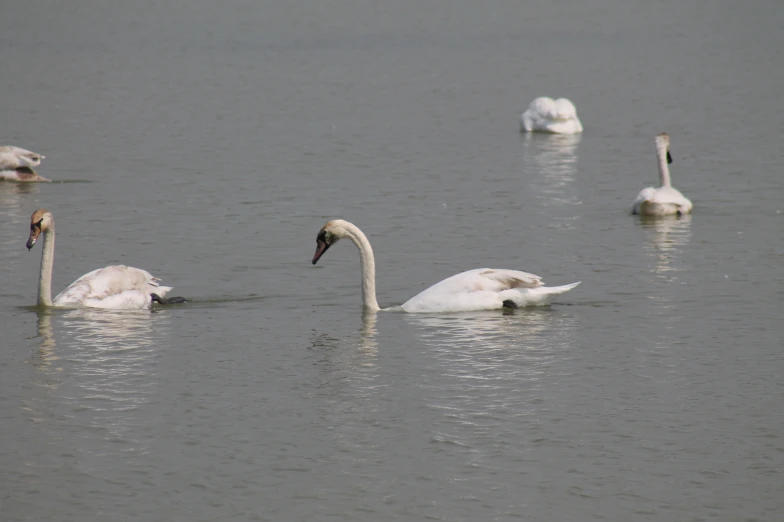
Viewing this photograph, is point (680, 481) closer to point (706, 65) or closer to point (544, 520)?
point (544, 520)

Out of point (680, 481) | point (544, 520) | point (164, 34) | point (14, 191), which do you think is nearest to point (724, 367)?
point (680, 481)

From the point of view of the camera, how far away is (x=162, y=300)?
13773 mm

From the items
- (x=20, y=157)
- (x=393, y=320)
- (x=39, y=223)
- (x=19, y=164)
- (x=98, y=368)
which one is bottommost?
(x=98, y=368)

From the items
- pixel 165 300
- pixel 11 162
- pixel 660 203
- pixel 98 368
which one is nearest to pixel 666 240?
pixel 660 203

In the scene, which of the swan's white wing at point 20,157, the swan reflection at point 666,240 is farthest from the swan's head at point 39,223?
the swan's white wing at point 20,157

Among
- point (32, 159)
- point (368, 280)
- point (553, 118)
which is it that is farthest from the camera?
point (553, 118)

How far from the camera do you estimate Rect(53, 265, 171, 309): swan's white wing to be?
13641 millimetres

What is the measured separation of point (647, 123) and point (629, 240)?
476 inches

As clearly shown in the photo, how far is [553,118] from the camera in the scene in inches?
1084

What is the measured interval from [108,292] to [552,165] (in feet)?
38.3

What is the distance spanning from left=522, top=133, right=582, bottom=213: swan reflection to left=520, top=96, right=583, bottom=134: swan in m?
0.14

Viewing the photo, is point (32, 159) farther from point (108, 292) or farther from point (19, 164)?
point (108, 292)

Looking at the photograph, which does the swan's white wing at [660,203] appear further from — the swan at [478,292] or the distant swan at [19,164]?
the distant swan at [19,164]

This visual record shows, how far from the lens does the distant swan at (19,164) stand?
2255 centimetres
